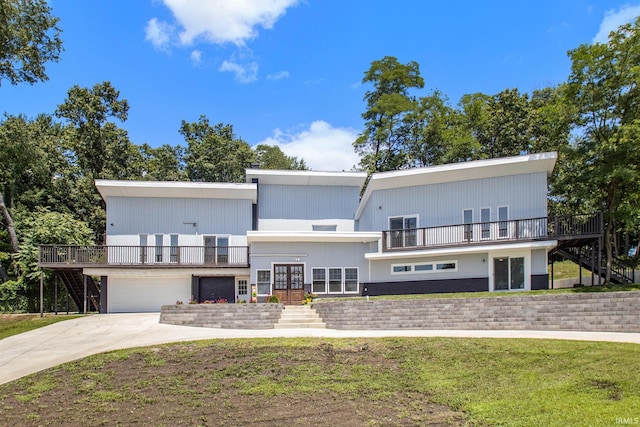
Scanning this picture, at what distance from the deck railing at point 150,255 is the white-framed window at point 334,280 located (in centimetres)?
396

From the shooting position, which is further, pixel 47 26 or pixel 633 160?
pixel 47 26

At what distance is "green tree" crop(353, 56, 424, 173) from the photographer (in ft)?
128

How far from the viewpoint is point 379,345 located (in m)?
13.3

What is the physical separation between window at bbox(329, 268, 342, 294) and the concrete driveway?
6422 millimetres

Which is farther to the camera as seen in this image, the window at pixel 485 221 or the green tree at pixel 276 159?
the green tree at pixel 276 159

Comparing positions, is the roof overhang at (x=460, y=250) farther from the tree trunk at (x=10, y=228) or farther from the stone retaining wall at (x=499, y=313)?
the tree trunk at (x=10, y=228)

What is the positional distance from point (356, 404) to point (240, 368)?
10.8ft

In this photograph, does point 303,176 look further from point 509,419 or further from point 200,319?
point 509,419

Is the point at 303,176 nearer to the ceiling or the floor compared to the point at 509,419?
nearer to the ceiling

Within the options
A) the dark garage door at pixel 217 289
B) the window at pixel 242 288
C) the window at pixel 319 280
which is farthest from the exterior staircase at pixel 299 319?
the dark garage door at pixel 217 289

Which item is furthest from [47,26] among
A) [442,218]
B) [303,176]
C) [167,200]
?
[442,218]

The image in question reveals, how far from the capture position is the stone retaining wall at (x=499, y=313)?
49.3 feet

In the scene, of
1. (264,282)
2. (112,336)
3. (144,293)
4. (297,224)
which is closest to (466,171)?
(297,224)

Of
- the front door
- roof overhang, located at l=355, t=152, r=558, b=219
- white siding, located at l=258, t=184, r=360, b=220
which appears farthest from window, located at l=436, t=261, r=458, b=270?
white siding, located at l=258, t=184, r=360, b=220
